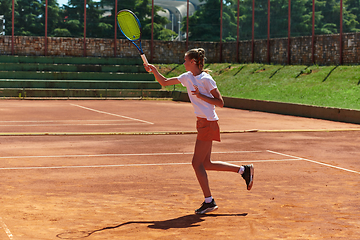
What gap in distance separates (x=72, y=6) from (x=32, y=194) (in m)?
37.9

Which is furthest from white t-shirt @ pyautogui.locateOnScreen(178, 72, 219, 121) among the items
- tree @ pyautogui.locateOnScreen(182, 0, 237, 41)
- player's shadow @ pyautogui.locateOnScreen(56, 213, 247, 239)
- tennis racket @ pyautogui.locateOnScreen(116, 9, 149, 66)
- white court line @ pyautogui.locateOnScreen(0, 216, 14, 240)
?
tree @ pyautogui.locateOnScreen(182, 0, 237, 41)

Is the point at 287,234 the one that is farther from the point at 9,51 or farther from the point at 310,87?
the point at 9,51

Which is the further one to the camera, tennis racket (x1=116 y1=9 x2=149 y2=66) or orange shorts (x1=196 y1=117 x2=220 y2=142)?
tennis racket (x1=116 y1=9 x2=149 y2=66)

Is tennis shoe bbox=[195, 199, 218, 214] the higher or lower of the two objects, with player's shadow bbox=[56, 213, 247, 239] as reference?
higher

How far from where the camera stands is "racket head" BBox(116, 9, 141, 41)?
7023 mm

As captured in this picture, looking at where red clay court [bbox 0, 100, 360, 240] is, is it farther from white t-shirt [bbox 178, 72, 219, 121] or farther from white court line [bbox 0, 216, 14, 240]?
white t-shirt [bbox 178, 72, 219, 121]

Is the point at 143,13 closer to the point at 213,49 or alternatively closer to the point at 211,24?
the point at 211,24

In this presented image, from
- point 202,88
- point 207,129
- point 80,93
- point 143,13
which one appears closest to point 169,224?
point 207,129

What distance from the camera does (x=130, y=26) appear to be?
7.08 m

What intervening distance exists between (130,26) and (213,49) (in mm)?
37885

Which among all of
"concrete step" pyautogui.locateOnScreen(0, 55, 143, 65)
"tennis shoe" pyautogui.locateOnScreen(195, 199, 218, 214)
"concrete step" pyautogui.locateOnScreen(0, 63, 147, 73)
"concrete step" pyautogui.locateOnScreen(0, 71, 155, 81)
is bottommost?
"tennis shoe" pyautogui.locateOnScreen(195, 199, 218, 214)

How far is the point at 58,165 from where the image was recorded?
9.45 metres

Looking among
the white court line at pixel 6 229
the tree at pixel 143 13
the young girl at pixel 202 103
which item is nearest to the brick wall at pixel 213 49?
the tree at pixel 143 13

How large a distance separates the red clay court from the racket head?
2215mm
